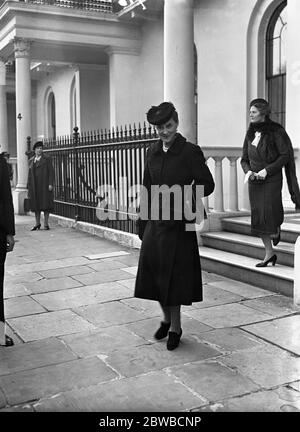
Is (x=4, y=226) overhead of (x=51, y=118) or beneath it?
beneath

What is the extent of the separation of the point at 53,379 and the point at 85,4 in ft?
43.3

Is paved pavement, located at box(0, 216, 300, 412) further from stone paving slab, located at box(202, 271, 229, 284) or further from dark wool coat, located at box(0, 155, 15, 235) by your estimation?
dark wool coat, located at box(0, 155, 15, 235)

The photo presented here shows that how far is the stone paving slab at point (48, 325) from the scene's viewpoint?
446cm

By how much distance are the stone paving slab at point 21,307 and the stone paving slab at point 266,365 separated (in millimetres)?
2155

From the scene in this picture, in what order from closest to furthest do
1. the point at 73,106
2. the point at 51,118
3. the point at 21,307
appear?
the point at 21,307
the point at 73,106
the point at 51,118

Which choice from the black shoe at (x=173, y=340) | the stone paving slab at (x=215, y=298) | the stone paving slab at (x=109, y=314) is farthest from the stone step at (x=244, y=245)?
the black shoe at (x=173, y=340)

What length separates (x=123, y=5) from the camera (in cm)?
1437

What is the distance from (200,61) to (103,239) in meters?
5.20

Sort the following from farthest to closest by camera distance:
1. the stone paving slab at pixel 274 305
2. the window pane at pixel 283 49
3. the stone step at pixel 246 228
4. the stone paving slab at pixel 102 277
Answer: the window pane at pixel 283 49, the stone step at pixel 246 228, the stone paving slab at pixel 102 277, the stone paving slab at pixel 274 305

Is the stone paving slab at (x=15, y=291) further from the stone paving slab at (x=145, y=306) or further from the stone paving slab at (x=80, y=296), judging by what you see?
the stone paving slab at (x=145, y=306)

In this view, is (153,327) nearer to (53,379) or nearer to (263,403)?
(53,379)

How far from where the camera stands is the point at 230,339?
13.9 ft

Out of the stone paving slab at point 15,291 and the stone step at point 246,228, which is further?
the stone step at point 246,228

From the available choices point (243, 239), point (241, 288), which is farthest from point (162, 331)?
point (243, 239)
